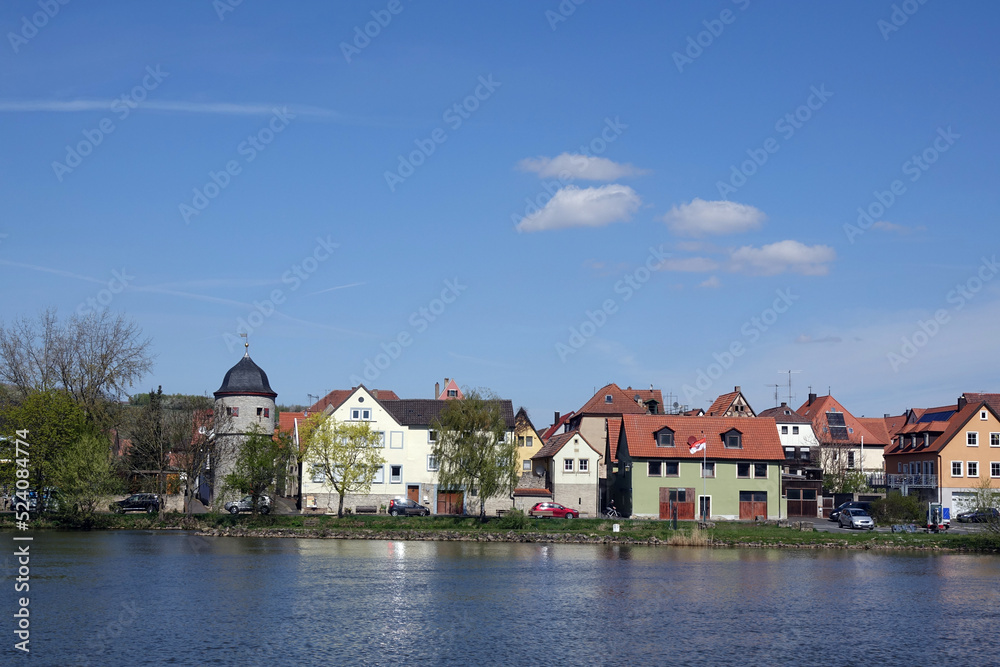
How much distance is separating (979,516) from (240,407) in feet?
193

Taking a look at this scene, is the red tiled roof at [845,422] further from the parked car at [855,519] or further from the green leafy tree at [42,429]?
the green leafy tree at [42,429]

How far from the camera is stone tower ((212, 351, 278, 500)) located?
268ft

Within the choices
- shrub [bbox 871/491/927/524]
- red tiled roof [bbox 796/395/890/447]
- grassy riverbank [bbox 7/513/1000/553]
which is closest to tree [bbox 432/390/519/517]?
grassy riverbank [bbox 7/513/1000/553]

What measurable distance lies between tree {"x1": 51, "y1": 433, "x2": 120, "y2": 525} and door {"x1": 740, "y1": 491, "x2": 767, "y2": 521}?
158 ft

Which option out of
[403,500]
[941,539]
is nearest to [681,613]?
[941,539]

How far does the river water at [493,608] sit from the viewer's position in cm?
3098

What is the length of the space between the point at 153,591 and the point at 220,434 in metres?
43.0

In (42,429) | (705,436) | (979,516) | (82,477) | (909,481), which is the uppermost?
(705,436)

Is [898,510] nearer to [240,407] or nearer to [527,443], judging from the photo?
[527,443]

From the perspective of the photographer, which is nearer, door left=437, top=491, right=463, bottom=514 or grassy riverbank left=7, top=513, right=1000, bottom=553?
grassy riverbank left=7, top=513, right=1000, bottom=553

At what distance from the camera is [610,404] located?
105 m

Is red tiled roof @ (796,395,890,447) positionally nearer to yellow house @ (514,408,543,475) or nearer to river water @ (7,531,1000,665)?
yellow house @ (514,408,543,475)

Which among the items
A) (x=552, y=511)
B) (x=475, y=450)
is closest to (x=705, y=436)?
(x=552, y=511)

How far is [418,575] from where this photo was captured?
47.6m
